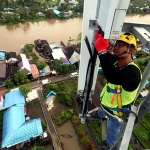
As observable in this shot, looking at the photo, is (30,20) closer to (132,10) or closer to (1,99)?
(1,99)

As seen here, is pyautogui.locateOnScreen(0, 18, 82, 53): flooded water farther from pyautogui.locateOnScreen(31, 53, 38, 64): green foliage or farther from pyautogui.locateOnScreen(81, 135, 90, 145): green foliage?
pyautogui.locateOnScreen(81, 135, 90, 145): green foliage

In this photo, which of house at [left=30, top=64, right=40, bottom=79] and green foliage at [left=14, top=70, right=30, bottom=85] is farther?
house at [left=30, top=64, right=40, bottom=79]

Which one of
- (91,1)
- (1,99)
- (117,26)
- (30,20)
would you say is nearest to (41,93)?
(1,99)

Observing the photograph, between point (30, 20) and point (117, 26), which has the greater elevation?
point (117, 26)

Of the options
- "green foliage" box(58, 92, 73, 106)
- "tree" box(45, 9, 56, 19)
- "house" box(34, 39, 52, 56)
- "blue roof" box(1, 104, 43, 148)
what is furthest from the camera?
"tree" box(45, 9, 56, 19)

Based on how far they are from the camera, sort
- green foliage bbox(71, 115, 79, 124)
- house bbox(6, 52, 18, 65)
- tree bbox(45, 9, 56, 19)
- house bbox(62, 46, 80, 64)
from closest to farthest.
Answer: green foliage bbox(71, 115, 79, 124) → house bbox(6, 52, 18, 65) → house bbox(62, 46, 80, 64) → tree bbox(45, 9, 56, 19)

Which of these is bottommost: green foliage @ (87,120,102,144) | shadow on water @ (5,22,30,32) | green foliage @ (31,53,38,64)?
green foliage @ (87,120,102,144)

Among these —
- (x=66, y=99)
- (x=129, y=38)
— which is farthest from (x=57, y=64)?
(x=129, y=38)

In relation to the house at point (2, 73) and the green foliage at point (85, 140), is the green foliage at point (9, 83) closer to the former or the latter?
the house at point (2, 73)

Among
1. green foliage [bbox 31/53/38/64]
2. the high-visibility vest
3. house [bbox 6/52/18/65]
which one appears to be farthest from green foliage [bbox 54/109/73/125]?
house [bbox 6/52/18/65]
